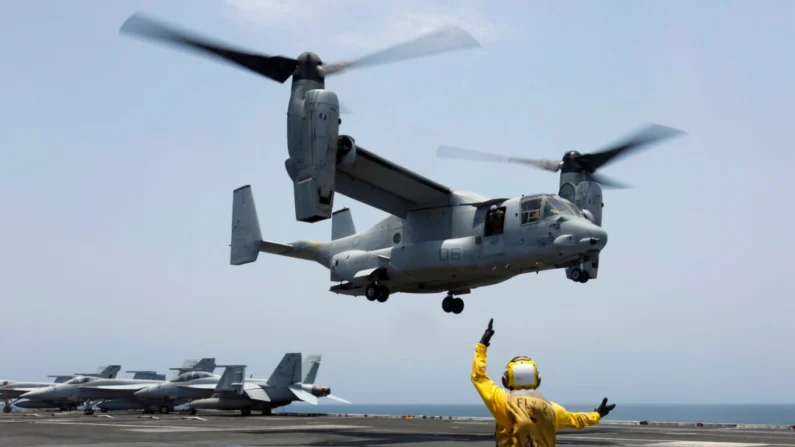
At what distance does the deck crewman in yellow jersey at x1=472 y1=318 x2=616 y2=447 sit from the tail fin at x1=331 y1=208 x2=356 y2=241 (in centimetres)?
3036

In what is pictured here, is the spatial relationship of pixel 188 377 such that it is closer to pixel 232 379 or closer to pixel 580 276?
pixel 232 379

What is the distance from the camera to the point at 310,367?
54.8m

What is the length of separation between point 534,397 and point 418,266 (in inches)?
964

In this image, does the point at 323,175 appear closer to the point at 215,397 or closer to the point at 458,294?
the point at 458,294

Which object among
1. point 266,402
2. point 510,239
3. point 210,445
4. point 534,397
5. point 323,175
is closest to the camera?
point 534,397

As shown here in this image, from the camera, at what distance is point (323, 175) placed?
85.7 ft

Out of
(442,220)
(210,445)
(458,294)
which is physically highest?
(442,220)

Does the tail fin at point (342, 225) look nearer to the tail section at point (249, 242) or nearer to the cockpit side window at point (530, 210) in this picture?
the tail section at point (249, 242)

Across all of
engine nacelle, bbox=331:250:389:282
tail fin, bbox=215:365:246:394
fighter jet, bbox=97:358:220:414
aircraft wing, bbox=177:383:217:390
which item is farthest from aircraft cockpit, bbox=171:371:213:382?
engine nacelle, bbox=331:250:389:282

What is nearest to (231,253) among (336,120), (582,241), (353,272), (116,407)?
(353,272)

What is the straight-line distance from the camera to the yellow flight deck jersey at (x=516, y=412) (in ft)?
19.7

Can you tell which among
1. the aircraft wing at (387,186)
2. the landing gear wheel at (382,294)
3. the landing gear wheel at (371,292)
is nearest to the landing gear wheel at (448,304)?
the landing gear wheel at (382,294)

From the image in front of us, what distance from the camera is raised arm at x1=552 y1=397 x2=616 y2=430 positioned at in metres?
6.21

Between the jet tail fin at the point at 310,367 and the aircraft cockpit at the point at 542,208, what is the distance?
2982 centimetres
